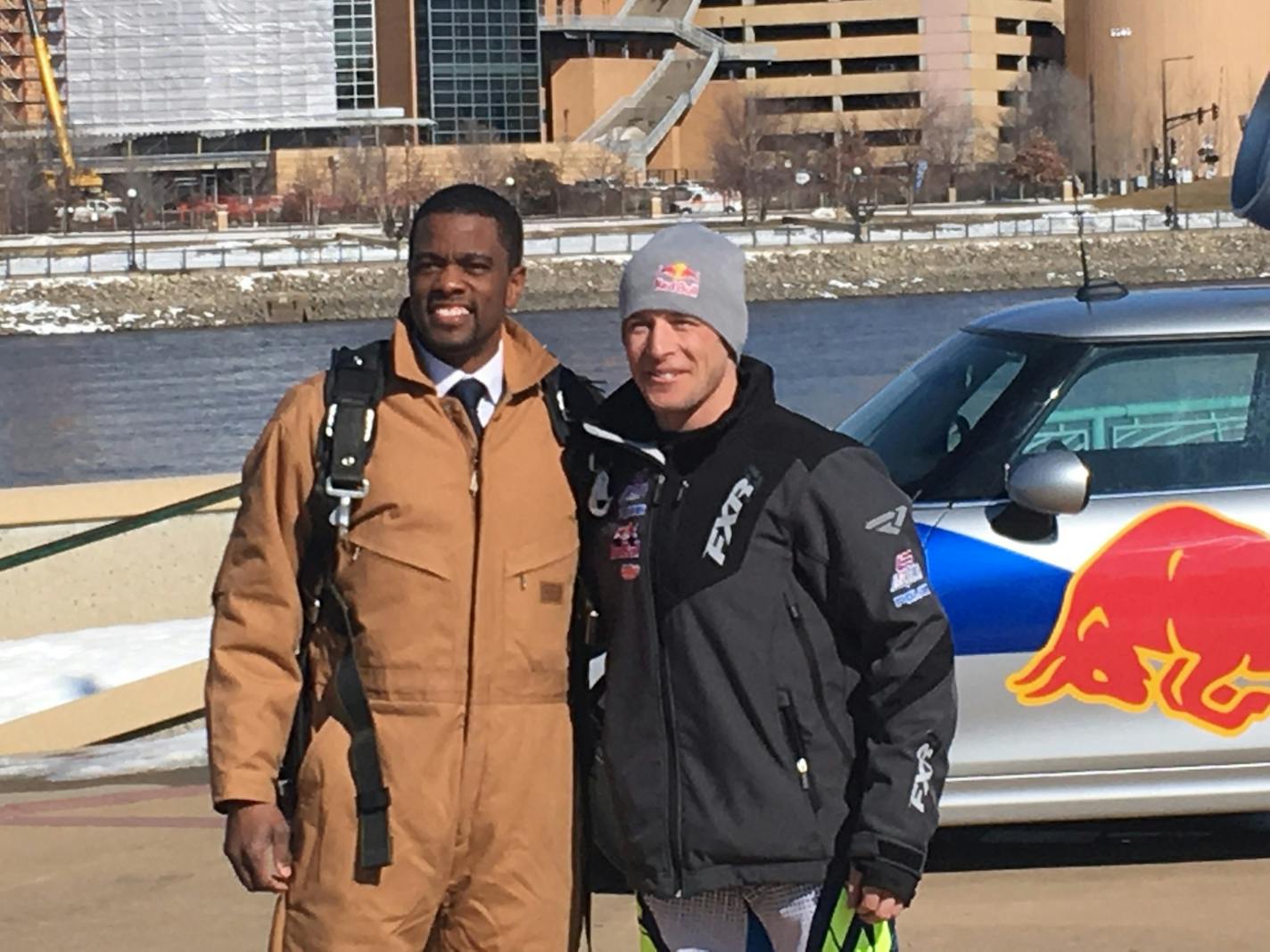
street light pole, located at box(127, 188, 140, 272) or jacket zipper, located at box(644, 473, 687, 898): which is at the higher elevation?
street light pole, located at box(127, 188, 140, 272)

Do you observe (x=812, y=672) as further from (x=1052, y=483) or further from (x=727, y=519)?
(x=1052, y=483)

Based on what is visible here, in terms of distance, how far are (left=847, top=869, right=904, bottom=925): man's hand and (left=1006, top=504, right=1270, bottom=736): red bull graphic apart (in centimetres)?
254

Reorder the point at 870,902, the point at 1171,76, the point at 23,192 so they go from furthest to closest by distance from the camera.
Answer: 1. the point at 1171,76
2. the point at 23,192
3. the point at 870,902

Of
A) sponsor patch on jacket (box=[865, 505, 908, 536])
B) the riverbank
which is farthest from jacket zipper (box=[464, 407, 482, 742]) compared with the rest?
the riverbank

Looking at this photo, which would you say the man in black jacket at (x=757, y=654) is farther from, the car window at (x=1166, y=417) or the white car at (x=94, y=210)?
the white car at (x=94, y=210)

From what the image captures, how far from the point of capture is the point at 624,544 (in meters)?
3.51

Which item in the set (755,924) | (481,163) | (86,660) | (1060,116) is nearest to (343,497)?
(755,924)

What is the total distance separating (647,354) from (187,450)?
37.2 meters

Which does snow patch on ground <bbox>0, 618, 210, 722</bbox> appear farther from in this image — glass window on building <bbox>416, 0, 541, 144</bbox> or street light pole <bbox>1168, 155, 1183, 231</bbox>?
glass window on building <bbox>416, 0, 541, 144</bbox>

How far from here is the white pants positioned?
3.49 m

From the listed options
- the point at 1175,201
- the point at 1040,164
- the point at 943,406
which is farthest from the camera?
the point at 1040,164

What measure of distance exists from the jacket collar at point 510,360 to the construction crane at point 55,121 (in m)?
124

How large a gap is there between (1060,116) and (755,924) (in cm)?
13453

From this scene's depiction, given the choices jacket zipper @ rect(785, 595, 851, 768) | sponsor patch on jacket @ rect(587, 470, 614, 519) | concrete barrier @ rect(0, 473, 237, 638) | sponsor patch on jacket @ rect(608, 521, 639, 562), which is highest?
sponsor patch on jacket @ rect(587, 470, 614, 519)
